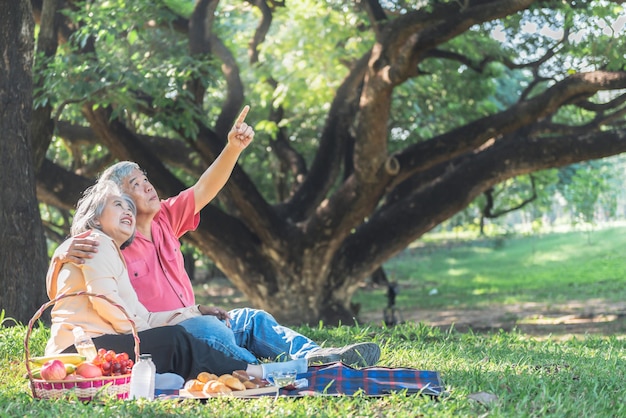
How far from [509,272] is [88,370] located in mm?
25426

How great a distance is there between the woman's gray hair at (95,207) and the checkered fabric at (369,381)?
1435 mm

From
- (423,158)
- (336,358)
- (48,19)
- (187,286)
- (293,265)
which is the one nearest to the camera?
(336,358)

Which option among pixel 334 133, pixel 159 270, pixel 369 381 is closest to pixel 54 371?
pixel 159 270

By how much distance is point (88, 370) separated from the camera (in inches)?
179

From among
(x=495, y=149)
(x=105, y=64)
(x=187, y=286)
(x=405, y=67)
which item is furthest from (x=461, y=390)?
(x=495, y=149)

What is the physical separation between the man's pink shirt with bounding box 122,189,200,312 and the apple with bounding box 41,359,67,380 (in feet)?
3.33

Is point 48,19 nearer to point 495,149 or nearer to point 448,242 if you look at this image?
point 495,149

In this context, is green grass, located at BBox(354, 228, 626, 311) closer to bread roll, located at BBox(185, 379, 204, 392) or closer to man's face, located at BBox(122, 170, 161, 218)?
man's face, located at BBox(122, 170, 161, 218)

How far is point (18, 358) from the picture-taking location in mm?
6078

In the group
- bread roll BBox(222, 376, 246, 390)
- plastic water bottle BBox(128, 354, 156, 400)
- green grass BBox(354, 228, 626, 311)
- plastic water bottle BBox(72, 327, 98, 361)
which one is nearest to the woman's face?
plastic water bottle BBox(72, 327, 98, 361)

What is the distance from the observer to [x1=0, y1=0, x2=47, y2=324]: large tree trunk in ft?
25.8

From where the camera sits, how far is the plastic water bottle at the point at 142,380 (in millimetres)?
4434

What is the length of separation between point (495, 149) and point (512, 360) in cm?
→ 695

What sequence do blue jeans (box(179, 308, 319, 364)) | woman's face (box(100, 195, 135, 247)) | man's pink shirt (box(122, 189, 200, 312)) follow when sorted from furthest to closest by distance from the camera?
1. blue jeans (box(179, 308, 319, 364))
2. man's pink shirt (box(122, 189, 200, 312))
3. woman's face (box(100, 195, 135, 247))
